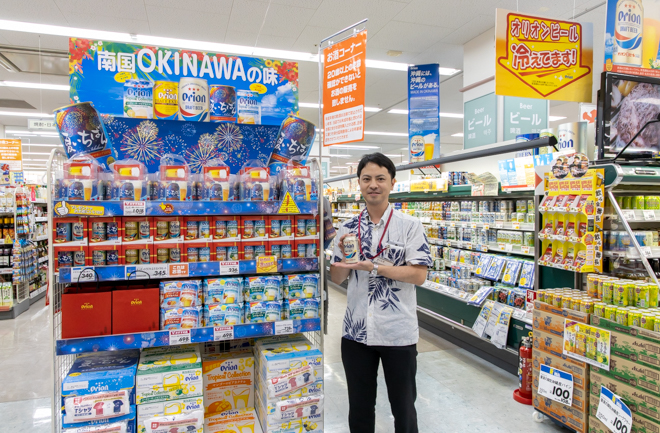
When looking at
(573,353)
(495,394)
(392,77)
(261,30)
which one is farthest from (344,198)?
(573,353)

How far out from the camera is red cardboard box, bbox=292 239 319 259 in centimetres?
242

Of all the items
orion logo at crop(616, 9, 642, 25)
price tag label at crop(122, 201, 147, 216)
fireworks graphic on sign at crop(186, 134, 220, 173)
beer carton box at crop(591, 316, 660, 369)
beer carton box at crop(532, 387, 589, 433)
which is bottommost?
beer carton box at crop(532, 387, 589, 433)

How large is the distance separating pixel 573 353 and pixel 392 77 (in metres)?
7.30

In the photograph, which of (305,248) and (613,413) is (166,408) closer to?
(305,248)

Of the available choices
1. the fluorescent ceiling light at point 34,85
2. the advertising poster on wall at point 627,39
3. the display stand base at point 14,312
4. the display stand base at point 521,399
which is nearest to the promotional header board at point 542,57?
the advertising poster on wall at point 627,39

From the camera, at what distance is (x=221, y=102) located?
8.00 feet

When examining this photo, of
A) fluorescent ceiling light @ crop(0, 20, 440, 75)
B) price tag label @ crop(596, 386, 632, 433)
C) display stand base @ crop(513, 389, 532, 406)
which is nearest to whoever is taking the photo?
price tag label @ crop(596, 386, 632, 433)

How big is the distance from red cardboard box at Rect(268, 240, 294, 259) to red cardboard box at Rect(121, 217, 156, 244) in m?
0.64

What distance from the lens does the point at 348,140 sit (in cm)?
368

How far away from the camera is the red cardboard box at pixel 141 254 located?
85.3 inches

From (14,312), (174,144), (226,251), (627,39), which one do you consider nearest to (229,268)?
(226,251)

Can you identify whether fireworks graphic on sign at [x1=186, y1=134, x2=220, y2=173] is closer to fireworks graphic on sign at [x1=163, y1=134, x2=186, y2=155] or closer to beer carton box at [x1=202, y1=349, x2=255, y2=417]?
Answer: fireworks graphic on sign at [x1=163, y1=134, x2=186, y2=155]

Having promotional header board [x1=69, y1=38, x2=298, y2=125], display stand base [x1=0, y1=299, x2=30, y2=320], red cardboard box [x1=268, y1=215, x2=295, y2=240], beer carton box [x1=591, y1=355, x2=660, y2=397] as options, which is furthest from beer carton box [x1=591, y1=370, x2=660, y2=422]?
display stand base [x1=0, y1=299, x2=30, y2=320]

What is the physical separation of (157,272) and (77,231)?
430mm
